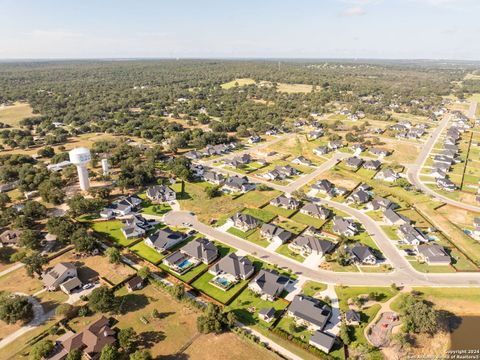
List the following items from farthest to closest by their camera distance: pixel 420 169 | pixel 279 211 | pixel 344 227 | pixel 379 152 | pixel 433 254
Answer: pixel 379 152
pixel 420 169
pixel 279 211
pixel 344 227
pixel 433 254

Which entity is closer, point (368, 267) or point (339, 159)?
point (368, 267)

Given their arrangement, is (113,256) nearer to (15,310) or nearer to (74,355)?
(15,310)

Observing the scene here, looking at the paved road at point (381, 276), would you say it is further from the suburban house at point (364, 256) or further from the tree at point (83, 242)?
the tree at point (83, 242)

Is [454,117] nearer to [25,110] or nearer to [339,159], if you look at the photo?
[339,159]

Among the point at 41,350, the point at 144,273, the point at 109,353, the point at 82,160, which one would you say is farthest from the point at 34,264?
the point at 82,160

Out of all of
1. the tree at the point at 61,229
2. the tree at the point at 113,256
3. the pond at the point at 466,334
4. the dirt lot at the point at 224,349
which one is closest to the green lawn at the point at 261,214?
the tree at the point at 113,256

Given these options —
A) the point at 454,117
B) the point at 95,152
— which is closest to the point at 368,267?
the point at 95,152
